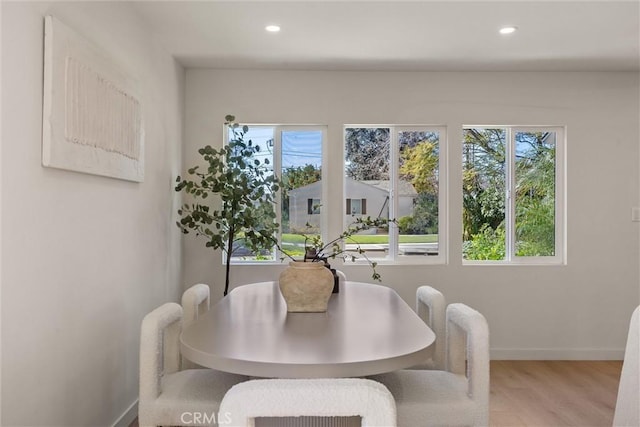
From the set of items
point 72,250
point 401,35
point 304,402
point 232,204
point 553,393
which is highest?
point 401,35

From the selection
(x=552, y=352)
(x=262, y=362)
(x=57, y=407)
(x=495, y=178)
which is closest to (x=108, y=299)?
(x=57, y=407)

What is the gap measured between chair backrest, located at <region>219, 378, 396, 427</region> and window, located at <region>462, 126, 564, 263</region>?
3.44 m

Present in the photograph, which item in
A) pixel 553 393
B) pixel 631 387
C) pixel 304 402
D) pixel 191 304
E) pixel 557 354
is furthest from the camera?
pixel 557 354

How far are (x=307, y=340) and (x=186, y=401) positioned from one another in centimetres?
46

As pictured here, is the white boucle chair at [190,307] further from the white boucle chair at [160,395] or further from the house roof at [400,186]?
the house roof at [400,186]

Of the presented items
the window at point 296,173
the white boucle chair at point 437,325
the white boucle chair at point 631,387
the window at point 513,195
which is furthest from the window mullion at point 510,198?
the white boucle chair at point 631,387

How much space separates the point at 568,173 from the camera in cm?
399

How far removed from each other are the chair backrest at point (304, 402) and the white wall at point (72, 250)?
115 centimetres

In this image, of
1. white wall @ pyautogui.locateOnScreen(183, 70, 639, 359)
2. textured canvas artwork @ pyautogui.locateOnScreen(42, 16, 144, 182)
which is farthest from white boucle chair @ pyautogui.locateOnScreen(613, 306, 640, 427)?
white wall @ pyautogui.locateOnScreen(183, 70, 639, 359)

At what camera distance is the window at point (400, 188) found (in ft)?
13.3

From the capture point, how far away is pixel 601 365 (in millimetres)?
3811

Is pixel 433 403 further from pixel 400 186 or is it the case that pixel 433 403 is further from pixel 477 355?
pixel 400 186

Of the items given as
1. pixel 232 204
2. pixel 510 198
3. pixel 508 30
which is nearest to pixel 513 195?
pixel 510 198

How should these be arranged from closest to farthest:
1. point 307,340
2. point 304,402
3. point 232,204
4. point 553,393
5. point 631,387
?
point 304,402
point 631,387
point 307,340
point 553,393
point 232,204
